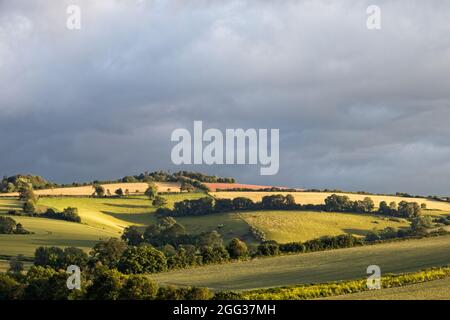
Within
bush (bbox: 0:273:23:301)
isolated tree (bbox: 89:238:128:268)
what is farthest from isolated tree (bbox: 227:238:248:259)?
bush (bbox: 0:273:23:301)

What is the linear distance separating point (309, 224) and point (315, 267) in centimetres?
8418

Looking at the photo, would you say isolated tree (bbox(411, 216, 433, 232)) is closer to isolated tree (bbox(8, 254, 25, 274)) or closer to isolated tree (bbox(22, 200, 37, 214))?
isolated tree (bbox(8, 254, 25, 274))

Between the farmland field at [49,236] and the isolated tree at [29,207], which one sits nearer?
the farmland field at [49,236]

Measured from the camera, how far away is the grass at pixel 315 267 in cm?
9012

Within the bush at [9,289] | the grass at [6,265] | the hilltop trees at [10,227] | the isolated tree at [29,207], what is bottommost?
A: the grass at [6,265]

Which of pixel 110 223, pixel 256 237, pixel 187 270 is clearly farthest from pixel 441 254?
pixel 110 223

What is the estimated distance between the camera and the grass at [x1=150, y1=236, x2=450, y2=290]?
90125 mm

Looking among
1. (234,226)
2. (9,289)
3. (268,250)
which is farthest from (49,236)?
(9,289)

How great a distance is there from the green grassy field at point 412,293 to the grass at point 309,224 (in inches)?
4005

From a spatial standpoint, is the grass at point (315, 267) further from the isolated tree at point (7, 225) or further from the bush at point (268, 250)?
the isolated tree at point (7, 225)

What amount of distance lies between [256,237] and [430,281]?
98753 millimetres

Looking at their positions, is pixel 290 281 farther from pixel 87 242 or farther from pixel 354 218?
pixel 354 218

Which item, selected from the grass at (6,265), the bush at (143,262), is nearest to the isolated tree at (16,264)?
the grass at (6,265)
